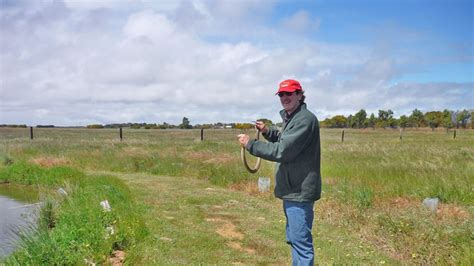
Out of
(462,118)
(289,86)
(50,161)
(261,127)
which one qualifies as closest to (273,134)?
(261,127)

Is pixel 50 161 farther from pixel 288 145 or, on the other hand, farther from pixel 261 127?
pixel 288 145

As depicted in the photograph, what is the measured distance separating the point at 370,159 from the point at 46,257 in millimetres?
12311

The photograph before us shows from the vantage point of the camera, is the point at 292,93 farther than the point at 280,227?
No

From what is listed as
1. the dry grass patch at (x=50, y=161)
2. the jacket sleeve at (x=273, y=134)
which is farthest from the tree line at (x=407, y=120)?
the jacket sleeve at (x=273, y=134)

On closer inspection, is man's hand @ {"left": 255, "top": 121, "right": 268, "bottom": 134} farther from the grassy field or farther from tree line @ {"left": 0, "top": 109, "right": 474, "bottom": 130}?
tree line @ {"left": 0, "top": 109, "right": 474, "bottom": 130}

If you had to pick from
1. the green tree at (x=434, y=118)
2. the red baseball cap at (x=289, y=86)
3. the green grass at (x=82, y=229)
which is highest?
the green tree at (x=434, y=118)

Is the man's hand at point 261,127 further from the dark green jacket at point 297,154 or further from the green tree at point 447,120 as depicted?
the green tree at point 447,120

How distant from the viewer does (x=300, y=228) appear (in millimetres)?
3867

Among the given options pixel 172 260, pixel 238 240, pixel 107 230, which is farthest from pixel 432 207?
pixel 107 230

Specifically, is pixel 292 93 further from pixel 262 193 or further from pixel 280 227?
pixel 262 193

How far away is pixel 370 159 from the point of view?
1538cm

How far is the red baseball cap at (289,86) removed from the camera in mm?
3807

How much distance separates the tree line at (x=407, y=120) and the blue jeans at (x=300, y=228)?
6367 centimetres

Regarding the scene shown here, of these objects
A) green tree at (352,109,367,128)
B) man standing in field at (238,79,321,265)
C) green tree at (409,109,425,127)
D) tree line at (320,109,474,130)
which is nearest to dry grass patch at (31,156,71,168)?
man standing in field at (238,79,321,265)
